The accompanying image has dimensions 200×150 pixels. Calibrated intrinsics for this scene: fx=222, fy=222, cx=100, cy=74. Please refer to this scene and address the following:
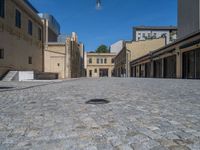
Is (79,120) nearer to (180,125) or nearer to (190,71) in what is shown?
(180,125)

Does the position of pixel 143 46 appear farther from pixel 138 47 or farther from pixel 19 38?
pixel 19 38

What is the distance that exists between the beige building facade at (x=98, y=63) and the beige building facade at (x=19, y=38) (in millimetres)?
38261

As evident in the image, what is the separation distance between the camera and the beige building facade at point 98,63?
70.6 metres

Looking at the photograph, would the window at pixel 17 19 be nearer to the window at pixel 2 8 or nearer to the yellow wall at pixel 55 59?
the window at pixel 2 8

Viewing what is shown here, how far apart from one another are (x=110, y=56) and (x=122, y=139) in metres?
69.4

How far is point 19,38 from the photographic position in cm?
2470

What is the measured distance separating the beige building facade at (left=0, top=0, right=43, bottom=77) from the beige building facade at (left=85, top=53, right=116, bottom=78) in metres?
38.3

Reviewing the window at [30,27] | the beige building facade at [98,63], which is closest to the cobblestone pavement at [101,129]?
the window at [30,27]

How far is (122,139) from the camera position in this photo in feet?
10.1

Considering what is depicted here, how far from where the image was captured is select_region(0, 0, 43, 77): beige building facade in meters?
20.9

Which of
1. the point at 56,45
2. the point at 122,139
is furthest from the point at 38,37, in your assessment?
the point at 122,139

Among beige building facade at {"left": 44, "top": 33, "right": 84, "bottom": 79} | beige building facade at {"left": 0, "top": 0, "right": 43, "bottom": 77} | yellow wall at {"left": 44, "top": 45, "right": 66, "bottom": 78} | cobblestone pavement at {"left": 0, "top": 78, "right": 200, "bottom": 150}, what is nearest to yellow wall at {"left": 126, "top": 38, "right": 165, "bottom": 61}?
beige building facade at {"left": 44, "top": 33, "right": 84, "bottom": 79}

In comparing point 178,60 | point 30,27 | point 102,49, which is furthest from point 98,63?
point 178,60

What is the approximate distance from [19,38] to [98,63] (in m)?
47.1
